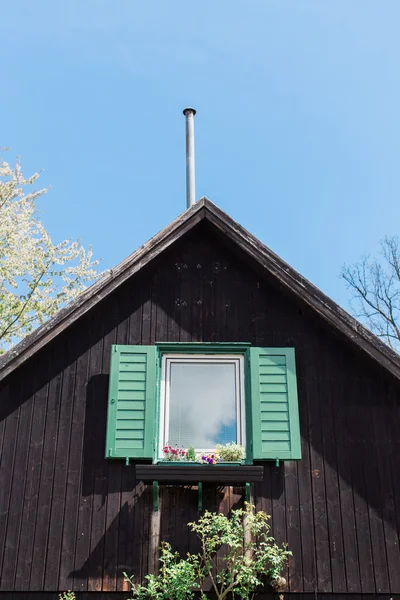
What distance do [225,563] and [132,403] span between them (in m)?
2.10

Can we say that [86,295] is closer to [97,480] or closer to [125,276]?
[125,276]

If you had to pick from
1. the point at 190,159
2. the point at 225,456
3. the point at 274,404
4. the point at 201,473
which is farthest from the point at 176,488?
the point at 190,159

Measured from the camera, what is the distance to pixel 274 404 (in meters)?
8.23

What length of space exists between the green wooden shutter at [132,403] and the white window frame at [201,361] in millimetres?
240

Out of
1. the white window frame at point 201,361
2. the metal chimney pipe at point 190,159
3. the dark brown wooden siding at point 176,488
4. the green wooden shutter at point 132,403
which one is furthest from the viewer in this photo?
the metal chimney pipe at point 190,159

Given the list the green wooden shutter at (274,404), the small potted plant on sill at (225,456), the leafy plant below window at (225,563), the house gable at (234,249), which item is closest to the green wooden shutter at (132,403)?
the small potted plant on sill at (225,456)

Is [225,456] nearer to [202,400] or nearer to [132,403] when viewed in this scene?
[202,400]

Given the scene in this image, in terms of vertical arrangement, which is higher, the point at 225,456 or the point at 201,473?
the point at 225,456

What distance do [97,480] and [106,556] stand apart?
2.78 ft

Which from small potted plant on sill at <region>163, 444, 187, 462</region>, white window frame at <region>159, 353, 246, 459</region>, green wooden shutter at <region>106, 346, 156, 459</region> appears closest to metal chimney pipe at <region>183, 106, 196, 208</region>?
white window frame at <region>159, 353, 246, 459</region>

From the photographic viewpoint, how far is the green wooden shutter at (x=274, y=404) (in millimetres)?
7969

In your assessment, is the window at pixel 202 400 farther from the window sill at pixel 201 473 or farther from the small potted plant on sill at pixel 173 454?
the window sill at pixel 201 473

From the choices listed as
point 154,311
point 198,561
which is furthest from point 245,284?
point 198,561

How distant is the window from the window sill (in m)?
0.40
